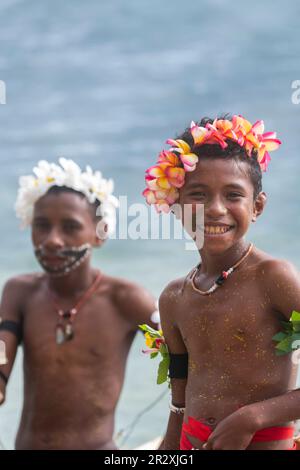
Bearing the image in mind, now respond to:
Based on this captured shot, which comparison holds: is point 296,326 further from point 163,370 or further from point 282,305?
point 163,370

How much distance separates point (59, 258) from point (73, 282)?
16 cm

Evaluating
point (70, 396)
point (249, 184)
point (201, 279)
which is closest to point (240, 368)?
point (201, 279)

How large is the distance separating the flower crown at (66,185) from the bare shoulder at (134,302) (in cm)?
40

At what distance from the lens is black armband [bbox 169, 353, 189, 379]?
3287 millimetres

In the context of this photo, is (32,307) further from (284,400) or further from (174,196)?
(284,400)

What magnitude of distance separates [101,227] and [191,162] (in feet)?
6.68

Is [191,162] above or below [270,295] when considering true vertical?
above

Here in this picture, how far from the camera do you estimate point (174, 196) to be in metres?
3.24

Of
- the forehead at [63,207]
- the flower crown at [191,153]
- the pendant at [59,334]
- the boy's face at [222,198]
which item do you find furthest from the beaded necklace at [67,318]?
the boy's face at [222,198]

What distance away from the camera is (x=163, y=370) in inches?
134

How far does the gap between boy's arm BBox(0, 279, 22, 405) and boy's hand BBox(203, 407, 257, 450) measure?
1.99m

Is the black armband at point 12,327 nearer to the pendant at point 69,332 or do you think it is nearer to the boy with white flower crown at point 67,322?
the boy with white flower crown at point 67,322

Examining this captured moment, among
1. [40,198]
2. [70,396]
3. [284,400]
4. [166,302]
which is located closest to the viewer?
[284,400]

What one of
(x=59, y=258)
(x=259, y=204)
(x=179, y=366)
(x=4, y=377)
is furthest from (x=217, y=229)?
(x=4, y=377)
